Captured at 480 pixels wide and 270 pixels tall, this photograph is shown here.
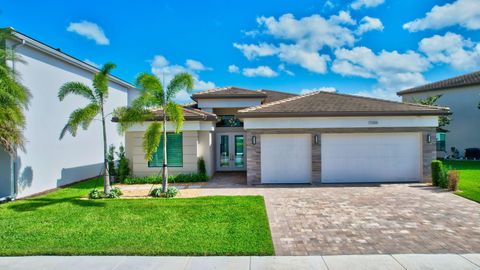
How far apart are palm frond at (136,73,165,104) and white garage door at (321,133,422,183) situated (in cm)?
813

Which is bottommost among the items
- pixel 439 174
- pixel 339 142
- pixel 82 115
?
pixel 439 174

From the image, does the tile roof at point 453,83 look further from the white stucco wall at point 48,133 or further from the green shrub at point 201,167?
the white stucco wall at point 48,133

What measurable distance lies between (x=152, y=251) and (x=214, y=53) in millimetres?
18950

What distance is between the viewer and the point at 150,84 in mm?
11445

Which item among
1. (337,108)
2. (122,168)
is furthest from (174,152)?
(337,108)

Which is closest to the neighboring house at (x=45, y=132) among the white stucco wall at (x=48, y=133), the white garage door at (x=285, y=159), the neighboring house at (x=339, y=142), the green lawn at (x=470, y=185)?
the white stucco wall at (x=48, y=133)

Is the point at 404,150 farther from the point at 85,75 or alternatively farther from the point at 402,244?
the point at 85,75

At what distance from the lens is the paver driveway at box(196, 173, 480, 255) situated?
628 cm

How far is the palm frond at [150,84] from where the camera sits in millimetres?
11453

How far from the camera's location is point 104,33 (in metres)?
19.2

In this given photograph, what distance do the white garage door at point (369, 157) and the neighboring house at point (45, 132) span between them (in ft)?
43.9

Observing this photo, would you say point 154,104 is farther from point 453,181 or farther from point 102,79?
point 453,181

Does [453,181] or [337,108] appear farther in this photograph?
[337,108]

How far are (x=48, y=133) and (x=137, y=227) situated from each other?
9130 millimetres
